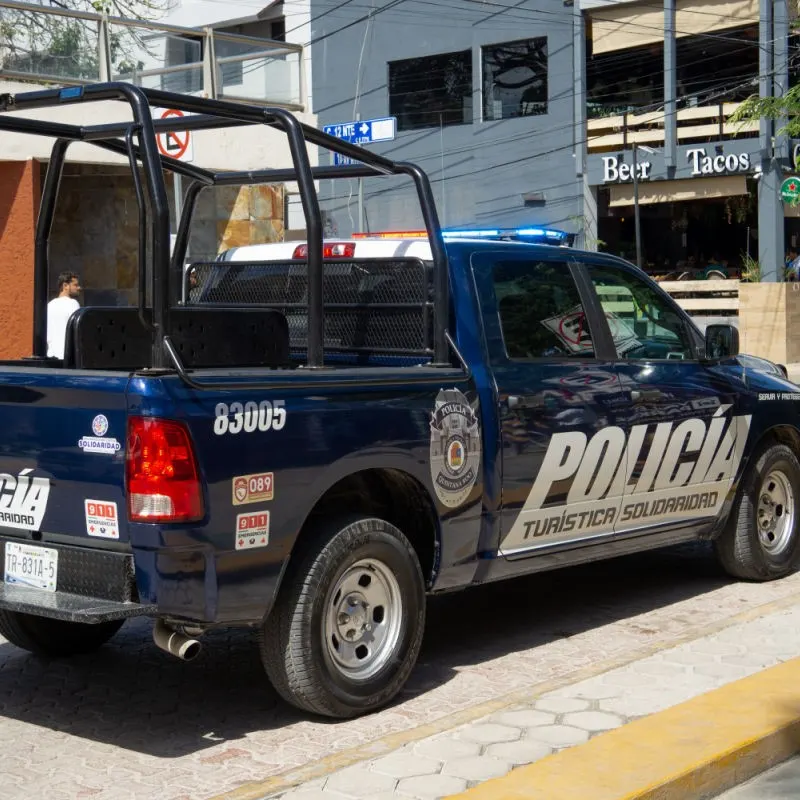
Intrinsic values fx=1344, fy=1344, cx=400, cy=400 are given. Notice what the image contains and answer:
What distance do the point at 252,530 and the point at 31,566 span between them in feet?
2.90

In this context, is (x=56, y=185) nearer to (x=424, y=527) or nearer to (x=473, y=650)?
(x=424, y=527)

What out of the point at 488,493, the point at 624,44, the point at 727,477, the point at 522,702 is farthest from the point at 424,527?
the point at 624,44

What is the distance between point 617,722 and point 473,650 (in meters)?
1.44

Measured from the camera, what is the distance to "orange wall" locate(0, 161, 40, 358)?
14.0m

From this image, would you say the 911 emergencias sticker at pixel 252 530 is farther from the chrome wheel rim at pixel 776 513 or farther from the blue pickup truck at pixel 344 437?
the chrome wheel rim at pixel 776 513

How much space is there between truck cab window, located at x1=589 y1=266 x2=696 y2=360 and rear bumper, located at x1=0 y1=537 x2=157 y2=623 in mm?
2965

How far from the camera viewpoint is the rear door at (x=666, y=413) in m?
6.73

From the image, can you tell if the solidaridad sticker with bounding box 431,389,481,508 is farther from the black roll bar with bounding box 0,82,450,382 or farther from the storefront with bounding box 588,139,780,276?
the storefront with bounding box 588,139,780,276

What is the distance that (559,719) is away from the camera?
5.16m

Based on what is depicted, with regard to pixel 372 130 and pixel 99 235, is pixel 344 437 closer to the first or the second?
Result: pixel 372 130

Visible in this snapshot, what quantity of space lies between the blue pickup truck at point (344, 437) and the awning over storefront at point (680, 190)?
906 inches

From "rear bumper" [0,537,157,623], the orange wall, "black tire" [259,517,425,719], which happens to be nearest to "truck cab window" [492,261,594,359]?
"black tire" [259,517,425,719]

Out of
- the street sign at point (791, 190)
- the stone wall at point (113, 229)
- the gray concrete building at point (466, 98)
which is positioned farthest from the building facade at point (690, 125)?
the stone wall at point (113, 229)

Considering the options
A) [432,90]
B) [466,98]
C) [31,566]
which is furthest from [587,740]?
[432,90]
